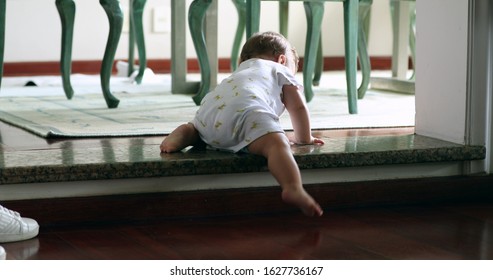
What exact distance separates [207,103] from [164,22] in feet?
11.3

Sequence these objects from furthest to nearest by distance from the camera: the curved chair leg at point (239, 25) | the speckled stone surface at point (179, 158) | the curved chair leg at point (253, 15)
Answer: the curved chair leg at point (239, 25), the curved chair leg at point (253, 15), the speckled stone surface at point (179, 158)

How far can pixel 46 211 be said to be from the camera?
1.85 meters

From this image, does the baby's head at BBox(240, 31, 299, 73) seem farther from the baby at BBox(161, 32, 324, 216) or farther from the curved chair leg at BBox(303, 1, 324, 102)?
the curved chair leg at BBox(303, 1, 324, 102)

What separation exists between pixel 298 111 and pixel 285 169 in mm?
348

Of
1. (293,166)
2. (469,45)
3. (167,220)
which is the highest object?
(469,45)

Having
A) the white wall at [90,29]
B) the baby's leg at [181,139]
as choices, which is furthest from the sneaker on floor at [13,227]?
the white wall at [90,29]

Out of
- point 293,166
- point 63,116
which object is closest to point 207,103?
point 293,166

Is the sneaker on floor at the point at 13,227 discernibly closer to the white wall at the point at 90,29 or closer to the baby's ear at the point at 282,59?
the baby's ear at the point at 282,59

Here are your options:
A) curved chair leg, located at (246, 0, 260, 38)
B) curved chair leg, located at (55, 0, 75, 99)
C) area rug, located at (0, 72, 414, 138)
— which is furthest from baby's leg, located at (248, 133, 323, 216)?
curved chair leg, located at (55, 0, 75, 99)

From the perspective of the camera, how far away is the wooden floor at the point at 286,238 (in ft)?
5.40

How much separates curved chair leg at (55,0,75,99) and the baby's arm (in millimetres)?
1612

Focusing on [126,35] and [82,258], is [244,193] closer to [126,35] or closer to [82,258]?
[82,258]

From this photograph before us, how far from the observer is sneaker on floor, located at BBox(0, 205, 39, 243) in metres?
1.71
